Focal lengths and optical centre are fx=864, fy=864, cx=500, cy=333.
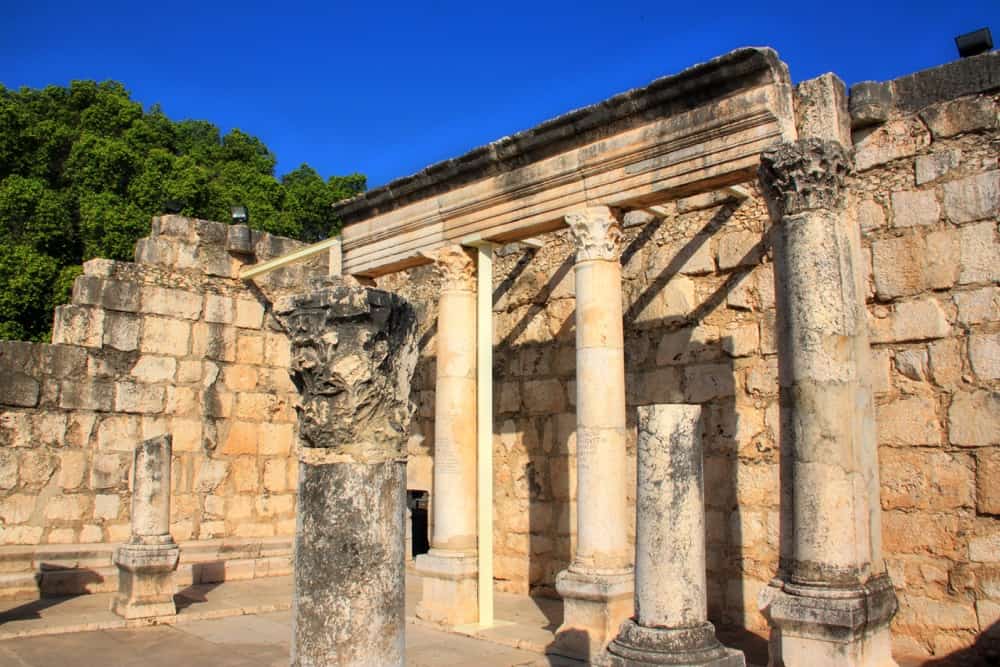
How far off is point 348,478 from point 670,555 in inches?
96.1

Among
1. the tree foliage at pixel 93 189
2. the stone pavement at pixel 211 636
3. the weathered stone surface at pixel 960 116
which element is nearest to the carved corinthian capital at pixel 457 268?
the stone pavement at pixel 211 636

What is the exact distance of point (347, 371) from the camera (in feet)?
16.1

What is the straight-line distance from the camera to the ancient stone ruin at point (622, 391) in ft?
19.0

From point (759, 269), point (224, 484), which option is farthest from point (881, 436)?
point (224, 484)

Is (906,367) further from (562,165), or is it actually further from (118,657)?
(118,657)

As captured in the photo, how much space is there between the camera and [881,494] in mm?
8258

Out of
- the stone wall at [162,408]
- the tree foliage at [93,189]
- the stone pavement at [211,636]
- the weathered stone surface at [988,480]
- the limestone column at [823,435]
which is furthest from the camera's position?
the tree foliage at [93,189]

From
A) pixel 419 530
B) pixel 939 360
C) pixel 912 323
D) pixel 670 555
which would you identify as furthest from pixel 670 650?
pixel 419 530

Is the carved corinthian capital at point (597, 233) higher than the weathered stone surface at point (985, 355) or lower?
higher

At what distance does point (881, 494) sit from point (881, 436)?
1.81 ft

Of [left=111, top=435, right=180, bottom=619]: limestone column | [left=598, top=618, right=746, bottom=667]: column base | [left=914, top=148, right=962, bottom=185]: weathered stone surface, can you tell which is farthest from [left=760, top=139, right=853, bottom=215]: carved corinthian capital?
[left=111, top=435, right=180, bottom=619]: limestone column

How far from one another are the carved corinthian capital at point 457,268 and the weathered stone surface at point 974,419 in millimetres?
5390

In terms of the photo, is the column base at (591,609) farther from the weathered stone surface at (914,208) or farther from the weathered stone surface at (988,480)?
the weathered stone surface at (914,208)

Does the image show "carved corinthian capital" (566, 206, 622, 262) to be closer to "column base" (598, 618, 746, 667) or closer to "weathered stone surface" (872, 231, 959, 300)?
"weathered stone surface" (872, 231, 959, 300)
